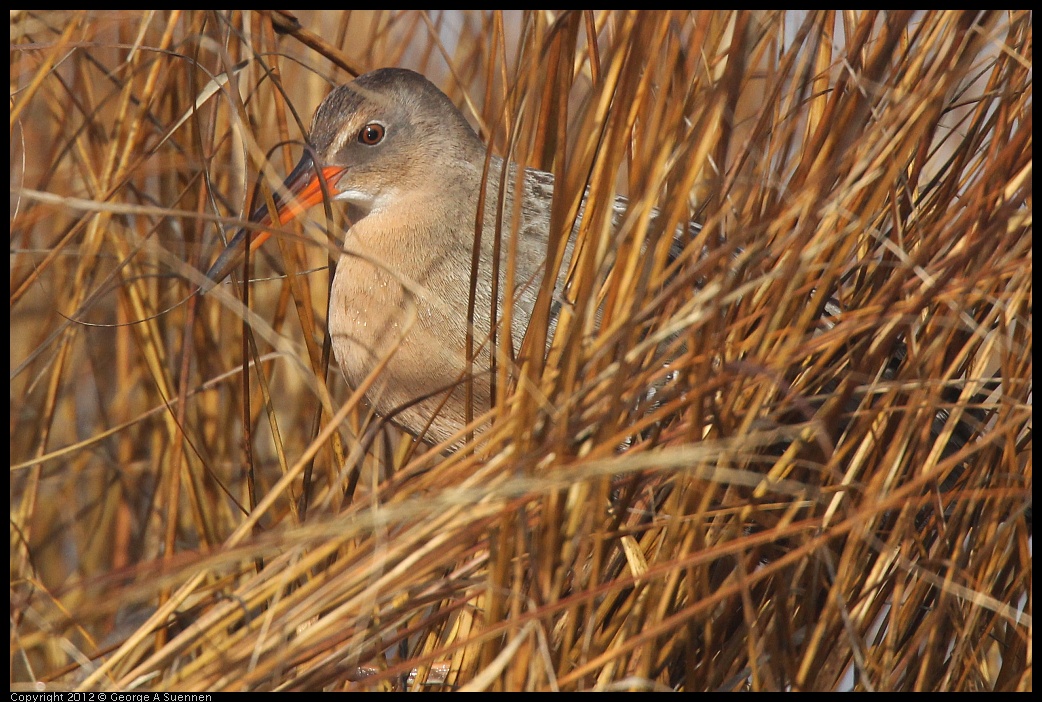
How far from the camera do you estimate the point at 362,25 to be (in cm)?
294

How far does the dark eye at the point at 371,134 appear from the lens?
196 cm

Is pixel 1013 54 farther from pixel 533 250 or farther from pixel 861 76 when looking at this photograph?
pixel 533 250

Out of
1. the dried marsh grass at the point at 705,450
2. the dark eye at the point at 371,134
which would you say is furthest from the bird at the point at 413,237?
the dried marsh grass at the point at 705,450

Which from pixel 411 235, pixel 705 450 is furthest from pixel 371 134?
pixel 705 450

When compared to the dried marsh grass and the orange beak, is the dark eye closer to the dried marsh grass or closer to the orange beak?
the orange beak

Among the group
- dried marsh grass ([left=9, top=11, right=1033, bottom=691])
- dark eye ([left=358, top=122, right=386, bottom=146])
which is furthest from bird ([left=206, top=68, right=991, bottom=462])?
dried marsh grass ([left=9, top=11, right=1033, bottom=691])

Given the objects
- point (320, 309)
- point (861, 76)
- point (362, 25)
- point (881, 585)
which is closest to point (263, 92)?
point (320, 309)

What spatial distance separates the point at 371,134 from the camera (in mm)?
1968

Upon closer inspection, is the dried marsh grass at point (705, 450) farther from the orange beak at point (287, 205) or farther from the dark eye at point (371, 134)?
the dark eye at point (371, 134)

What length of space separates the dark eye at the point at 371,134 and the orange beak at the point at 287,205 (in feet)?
0.24

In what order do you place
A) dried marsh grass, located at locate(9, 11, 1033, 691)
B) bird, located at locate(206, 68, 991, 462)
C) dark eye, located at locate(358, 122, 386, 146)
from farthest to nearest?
dark eye, located at locate(358, 122, 386, 146)
bird, located at locate(206, 68, 991, 462)
dried marsh grass, located at locate(9, 11, 1033, 691)

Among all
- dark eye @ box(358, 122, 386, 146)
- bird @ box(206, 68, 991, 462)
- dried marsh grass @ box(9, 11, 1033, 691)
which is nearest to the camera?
dried marsh grass @ box(9, 11, 1033, 691)

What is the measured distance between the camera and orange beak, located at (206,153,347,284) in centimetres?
175

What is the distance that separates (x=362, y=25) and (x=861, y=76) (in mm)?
2043
